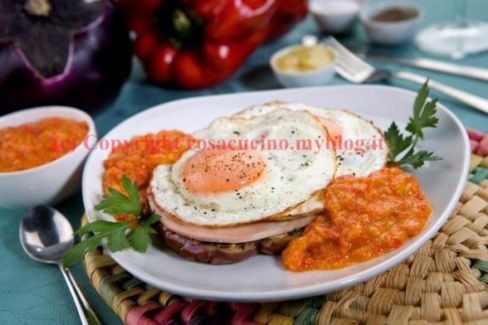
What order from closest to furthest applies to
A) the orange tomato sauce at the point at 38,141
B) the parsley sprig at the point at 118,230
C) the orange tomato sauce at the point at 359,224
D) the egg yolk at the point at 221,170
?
the orange tomato sauce at the point at 359,224 < the parsley sprig at the point at 118,230 < the egg yolk at the point at 221,170 < the orange tomato sauce at the point at 38,141

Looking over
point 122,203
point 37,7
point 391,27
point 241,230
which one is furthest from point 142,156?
point 391,27

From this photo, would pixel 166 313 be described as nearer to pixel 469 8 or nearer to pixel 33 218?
pixel 33 218

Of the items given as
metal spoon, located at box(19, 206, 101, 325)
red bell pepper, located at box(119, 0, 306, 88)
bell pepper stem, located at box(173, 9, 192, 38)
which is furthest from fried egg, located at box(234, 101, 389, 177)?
bell pepper stem, located at box(173, 9, 192, 38)

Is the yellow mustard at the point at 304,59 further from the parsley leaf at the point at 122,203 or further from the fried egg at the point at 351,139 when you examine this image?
the parsley leaf at the point at 122,203

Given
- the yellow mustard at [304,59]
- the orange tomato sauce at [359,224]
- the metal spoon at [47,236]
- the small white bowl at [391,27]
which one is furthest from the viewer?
the small white bowl at [391,27]

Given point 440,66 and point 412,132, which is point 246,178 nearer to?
point 412,132

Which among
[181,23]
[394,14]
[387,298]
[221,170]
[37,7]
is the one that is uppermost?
[37,7]

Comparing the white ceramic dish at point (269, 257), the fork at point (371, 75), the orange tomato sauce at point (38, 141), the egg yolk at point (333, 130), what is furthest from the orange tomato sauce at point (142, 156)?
the fork at point (371, 75)
